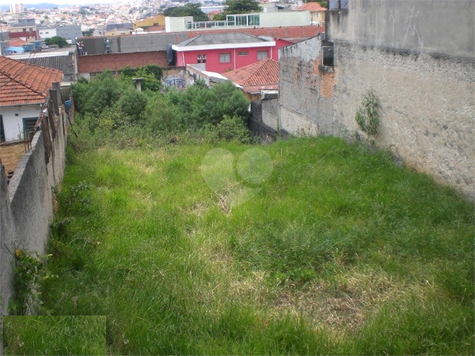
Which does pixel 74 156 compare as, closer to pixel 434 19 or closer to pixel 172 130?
pixel 172 130

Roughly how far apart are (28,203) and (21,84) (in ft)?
35.3

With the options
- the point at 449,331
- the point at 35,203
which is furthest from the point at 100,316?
the point at 449,331

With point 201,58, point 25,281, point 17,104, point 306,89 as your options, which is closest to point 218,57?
point 201,58

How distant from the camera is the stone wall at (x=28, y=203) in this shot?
4.01m

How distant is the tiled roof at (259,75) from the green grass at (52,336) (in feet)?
64.7

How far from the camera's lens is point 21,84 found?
48.7 feet

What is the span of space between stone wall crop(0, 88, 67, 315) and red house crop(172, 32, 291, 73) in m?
28.4

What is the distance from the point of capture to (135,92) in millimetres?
17250

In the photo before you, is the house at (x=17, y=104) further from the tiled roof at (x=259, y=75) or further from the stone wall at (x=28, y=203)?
the tiled roof at (x=259, y=75)

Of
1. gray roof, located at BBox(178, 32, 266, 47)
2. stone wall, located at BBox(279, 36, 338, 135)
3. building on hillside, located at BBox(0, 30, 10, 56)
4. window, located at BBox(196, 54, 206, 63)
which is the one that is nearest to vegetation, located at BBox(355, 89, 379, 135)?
stone wall, located at BBox(279, 36, 338, 135)

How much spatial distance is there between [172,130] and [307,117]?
150 inches

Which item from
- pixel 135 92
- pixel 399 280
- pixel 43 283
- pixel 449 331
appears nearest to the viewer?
pixel 449 331

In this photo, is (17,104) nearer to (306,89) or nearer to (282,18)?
(306,89)

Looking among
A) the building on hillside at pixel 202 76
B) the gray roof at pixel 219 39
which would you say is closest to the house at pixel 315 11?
the gray roof at pixel 219 39
